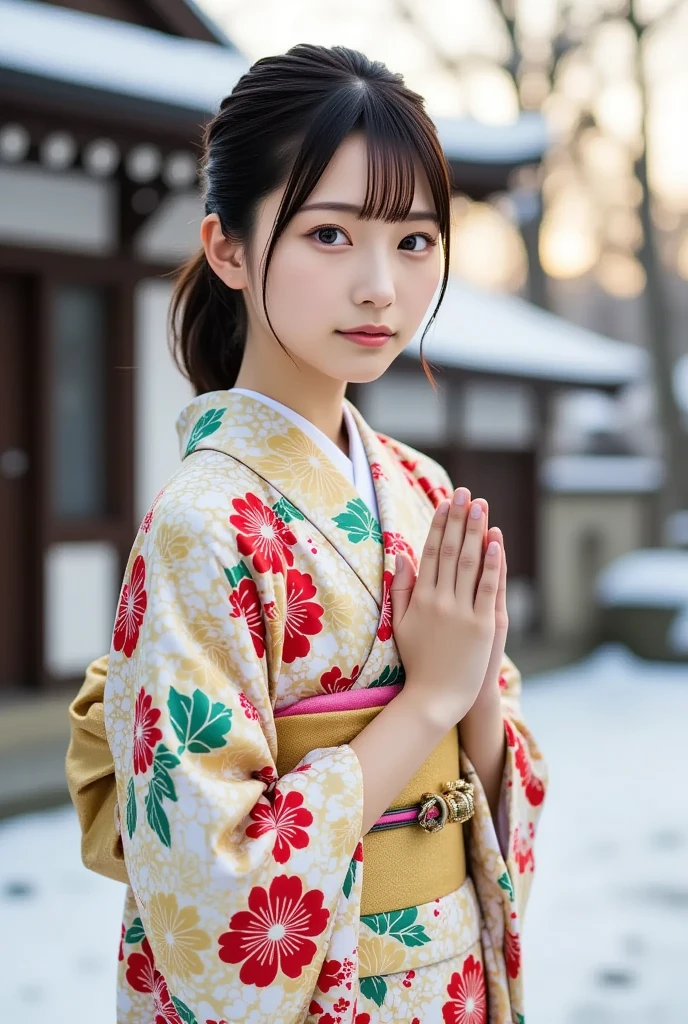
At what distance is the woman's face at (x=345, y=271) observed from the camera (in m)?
1.23

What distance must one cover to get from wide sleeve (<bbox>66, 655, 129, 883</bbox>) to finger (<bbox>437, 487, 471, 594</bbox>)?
45 cm

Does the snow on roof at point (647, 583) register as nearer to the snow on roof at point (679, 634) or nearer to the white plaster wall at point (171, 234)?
the snow on roof at point (679, 634)

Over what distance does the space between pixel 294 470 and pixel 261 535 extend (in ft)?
0.43

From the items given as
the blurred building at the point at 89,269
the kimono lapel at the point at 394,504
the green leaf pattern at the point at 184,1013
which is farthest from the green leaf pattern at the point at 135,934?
the blurred building at the point at 89,269

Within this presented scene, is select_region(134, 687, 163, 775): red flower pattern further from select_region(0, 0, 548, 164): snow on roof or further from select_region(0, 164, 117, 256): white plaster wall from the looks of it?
select_region(0, 164, 117, 256): white plaster wall

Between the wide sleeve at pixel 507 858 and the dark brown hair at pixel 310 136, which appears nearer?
the dark brown hair at pixel 310 136

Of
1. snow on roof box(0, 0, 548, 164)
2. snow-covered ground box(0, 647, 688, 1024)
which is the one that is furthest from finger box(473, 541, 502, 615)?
snow on roof box(0, 0, 548, 164)

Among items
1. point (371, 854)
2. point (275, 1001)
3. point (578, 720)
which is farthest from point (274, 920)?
point (578, 720)

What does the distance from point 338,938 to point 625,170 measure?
16.3 m

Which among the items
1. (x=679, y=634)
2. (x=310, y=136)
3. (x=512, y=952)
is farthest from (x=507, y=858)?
(x=679, y=634)

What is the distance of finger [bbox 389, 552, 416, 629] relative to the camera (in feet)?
4.26

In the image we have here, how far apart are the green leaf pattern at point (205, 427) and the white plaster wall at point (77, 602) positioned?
4.42 m

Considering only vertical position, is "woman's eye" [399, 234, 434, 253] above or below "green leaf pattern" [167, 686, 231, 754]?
above

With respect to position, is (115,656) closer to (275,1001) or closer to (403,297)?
(275,1001)
